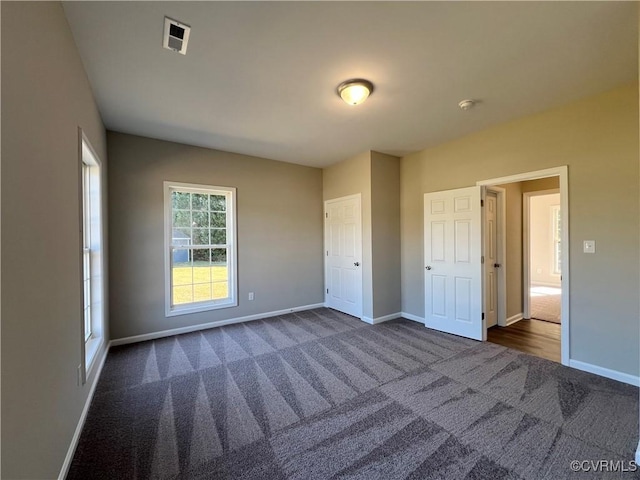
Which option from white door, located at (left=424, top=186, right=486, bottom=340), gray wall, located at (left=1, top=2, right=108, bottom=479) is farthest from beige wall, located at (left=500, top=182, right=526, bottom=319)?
gray wall, located at (left=1, top=2, right=108, bottom=479)

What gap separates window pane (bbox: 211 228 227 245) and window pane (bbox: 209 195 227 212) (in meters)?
0.33

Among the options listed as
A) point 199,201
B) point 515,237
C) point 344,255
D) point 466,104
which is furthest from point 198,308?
point 515,237

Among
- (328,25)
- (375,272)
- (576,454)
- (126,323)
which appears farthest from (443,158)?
(126,323)

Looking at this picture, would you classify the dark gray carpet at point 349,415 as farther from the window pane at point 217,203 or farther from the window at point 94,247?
the window pane at point 217,203

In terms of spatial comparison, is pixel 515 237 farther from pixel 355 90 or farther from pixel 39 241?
pixel 39 241

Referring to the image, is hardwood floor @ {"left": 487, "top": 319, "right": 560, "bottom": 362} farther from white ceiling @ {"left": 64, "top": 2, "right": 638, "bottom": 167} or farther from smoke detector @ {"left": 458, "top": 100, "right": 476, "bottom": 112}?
smoke detector @ {"left": 458, "top": 100, "right": 476, "bottom": 112}

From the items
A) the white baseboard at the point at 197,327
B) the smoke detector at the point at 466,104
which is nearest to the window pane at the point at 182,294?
the white baseboard at the point at 197,327

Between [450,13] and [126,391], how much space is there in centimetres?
375

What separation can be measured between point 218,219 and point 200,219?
27 centimetres

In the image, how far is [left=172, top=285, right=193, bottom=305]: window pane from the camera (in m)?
3.87

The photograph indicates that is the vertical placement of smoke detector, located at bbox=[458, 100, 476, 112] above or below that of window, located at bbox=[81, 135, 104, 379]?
above

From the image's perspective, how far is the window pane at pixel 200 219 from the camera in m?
4.05

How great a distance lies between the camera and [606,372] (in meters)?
2.53

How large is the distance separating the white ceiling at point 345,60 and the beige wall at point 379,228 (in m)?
1.03
